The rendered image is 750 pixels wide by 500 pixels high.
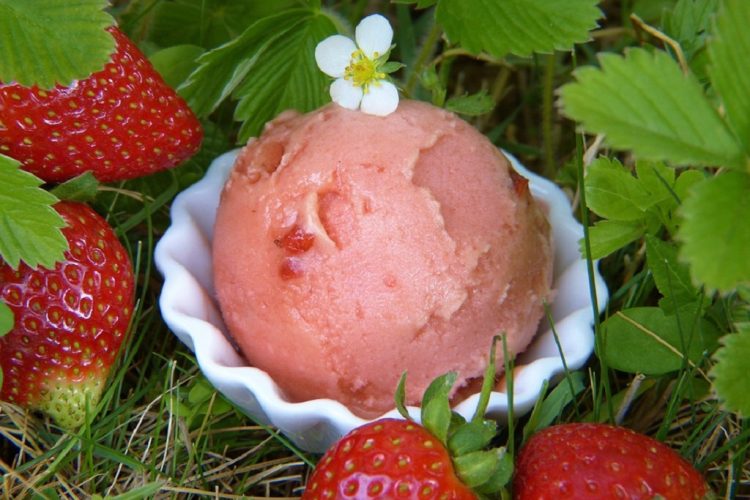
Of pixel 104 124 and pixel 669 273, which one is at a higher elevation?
pixel 104 124

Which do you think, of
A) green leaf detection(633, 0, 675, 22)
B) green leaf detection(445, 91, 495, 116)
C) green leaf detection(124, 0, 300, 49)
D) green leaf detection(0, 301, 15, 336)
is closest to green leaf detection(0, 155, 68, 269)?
green leaf detection(0, 301, 15, 336)

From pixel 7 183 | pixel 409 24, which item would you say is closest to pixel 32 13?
pixel 7 183

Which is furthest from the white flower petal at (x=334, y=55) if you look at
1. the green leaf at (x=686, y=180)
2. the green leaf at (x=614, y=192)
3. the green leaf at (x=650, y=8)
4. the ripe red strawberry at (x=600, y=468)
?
the green leaf at (x=650, y=8)

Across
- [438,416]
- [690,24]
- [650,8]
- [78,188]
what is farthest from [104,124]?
[650,8]

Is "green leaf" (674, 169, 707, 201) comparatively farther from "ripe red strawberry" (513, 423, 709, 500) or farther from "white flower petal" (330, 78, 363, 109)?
"white flower petal" (330, 78, 363, 109)

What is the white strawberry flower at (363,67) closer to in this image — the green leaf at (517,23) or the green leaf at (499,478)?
the green leaf at (517,23)

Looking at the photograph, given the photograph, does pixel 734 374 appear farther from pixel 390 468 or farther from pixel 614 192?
pixel 390 468
